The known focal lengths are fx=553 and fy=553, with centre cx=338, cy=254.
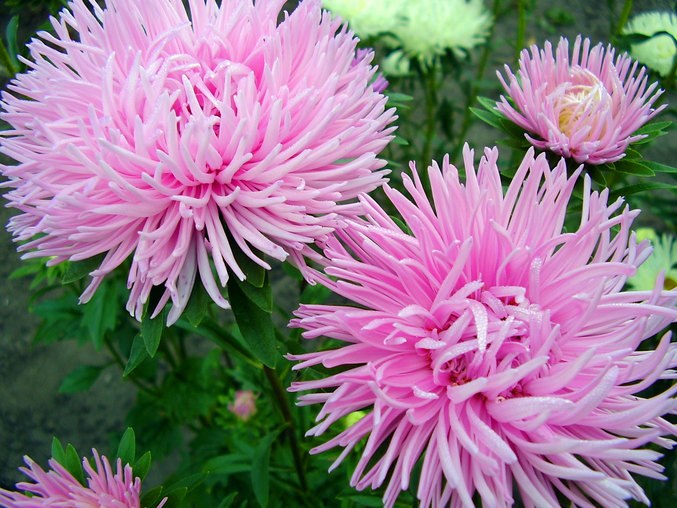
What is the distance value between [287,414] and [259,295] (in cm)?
41

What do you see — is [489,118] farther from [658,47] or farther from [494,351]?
[658,47]

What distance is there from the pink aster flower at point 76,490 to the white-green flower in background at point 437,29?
4.11 feet

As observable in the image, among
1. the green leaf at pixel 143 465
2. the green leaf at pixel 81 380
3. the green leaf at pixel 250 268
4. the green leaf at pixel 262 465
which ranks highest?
the green leaf at pixel 250 268

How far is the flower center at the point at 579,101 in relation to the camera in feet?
2.62

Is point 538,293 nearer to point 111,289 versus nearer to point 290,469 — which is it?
point 290,469

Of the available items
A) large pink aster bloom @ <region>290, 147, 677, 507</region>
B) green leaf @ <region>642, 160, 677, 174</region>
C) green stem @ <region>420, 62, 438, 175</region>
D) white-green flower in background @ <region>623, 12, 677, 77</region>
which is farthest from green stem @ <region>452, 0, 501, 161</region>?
large pink aster bloom @ <region>290, 147, 677, 507</region>

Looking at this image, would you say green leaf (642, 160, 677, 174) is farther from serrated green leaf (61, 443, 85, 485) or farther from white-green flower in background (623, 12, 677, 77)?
serrated green leaf (61, 443, 85, 485)

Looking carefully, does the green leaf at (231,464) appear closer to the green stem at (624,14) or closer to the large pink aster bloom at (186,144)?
the large pink aster bloom at (186,144)

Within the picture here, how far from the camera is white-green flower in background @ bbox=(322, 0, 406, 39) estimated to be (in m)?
1.48

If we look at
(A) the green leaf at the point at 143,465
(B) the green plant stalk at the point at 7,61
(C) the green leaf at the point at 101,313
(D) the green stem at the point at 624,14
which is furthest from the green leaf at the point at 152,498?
(D) the green stem at the point at 624,14

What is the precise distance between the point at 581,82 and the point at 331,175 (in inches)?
19.5

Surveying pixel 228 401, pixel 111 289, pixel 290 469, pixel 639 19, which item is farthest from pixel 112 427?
pixel 639 19

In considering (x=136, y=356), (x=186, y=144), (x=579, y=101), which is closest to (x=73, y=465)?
(x=136, y=356)

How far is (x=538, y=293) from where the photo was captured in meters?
0.58
